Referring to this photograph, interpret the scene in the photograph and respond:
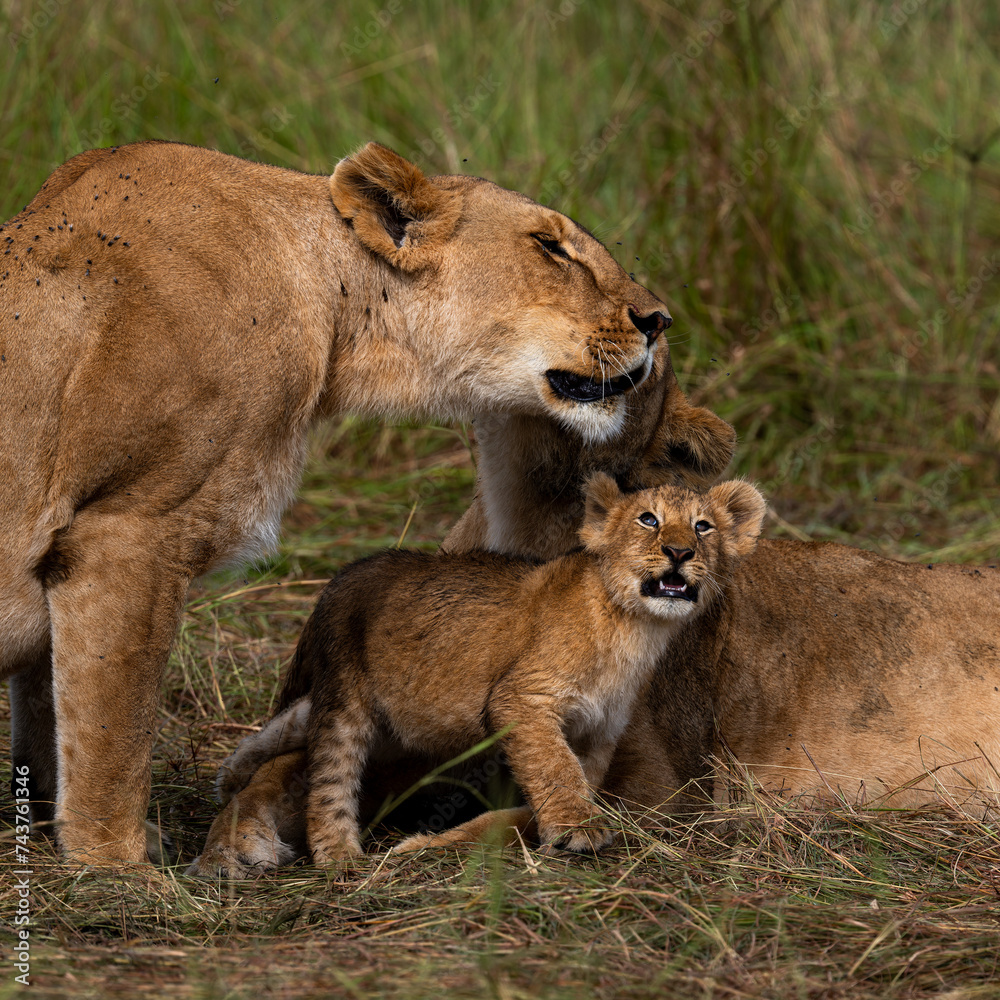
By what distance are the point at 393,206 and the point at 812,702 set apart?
85.9 inches

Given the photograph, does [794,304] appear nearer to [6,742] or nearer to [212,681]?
[212,681]

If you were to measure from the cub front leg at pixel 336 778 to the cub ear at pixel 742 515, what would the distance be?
127cm

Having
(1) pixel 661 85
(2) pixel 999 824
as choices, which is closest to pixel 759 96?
(1) pixel 661 85

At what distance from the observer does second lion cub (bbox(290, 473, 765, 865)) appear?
3.81m

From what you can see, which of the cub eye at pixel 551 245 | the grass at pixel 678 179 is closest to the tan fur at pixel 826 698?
the cub eye at pixel 551 245

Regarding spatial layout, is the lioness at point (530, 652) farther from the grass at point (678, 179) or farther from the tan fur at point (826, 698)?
the grass at point (678, 179)

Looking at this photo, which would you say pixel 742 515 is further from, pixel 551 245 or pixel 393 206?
pixel 393 206

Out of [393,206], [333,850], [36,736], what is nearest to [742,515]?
[393,206]

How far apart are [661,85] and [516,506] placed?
491cm

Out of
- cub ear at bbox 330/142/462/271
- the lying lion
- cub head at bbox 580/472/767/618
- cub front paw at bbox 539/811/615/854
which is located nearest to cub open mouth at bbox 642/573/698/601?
cub head at bbox 580/472/767/618

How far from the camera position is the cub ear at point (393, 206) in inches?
167

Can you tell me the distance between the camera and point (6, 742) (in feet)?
16.4

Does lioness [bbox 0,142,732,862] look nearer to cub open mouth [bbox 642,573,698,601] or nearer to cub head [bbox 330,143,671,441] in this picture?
cub head [bbox 330,143,671,441]

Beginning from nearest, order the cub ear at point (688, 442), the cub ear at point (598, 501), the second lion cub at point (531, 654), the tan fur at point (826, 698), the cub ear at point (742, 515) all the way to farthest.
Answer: the second lion cub at point (531, 654) < the cub ear at point (598, 501) < the cub ear at point (742, 515) < the tan fur at point (826, 698) < the cub ear at point (688, 442)
